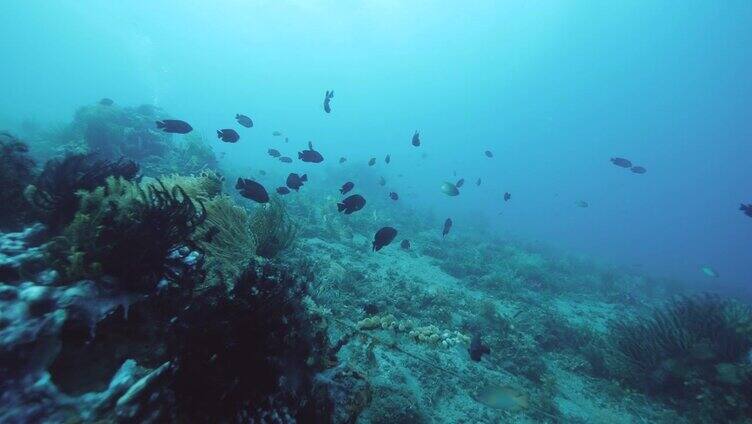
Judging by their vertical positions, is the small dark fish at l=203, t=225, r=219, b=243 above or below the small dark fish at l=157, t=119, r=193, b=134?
below

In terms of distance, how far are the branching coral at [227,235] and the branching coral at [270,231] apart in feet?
1.87

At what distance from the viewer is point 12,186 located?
166 inches

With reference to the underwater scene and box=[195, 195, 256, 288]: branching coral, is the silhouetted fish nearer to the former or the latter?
the underwater scene

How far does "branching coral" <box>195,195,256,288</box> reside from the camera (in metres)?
4.85

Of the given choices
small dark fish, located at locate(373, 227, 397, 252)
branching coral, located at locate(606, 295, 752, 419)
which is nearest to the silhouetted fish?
branching coral, located at locate(606, 295, 752, 419)

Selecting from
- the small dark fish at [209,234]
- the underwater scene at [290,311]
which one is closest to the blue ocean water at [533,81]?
the underwater scene at [290,311]

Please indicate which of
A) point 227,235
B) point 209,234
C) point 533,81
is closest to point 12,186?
point 209,234

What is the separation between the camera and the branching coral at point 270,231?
6332 millimetres

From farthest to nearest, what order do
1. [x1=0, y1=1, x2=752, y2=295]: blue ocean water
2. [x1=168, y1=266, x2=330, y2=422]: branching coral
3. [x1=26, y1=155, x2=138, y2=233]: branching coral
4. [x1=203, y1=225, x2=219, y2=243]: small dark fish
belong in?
[x1=0, y1=1, x2=752, y2=295]: blue ocean water < [x1=203, y1=225, x2=219, y2=243]: small dark fish < [x1=26, y1=155, x2=138, y2=233]: branching coral < [x1=168, y1=266, x2=330, y2=422]: branching coral

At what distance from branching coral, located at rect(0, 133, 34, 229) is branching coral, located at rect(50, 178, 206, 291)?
140 centimetres

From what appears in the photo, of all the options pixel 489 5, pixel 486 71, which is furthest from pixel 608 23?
pixel 486 71

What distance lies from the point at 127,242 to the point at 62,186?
2045mm

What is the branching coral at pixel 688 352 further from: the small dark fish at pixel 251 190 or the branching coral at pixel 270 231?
the small dark fish at pixel 251 190

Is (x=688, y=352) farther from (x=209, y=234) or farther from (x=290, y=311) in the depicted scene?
(x=209, y=234)
